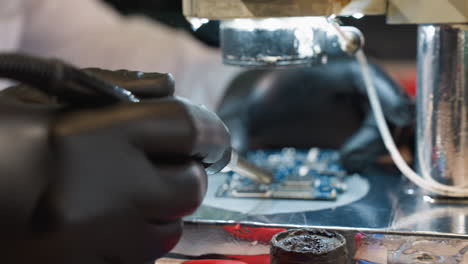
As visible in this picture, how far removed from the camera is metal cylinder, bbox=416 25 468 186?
3.08 ft

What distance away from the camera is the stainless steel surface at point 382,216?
0.82m

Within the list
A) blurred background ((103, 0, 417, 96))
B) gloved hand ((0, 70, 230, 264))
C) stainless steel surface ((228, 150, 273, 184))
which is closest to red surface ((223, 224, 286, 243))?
stainless steel surface ((228, 150, 273, 184))

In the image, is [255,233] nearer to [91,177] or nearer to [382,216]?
[382,216]

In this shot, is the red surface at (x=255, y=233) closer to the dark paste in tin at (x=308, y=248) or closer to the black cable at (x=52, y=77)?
the dark paste in tin at (x=308, y=248)

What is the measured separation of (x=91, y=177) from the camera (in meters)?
0.53

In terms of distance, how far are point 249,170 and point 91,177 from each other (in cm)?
49

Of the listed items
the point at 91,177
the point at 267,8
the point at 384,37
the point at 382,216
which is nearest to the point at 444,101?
the point at 382,216

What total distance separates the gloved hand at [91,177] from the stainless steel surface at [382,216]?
29 cm

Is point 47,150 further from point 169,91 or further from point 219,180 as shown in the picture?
point 219,180

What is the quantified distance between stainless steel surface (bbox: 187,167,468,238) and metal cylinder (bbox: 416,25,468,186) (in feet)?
0.21

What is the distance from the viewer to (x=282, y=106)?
1.59 meters

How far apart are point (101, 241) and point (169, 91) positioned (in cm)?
20

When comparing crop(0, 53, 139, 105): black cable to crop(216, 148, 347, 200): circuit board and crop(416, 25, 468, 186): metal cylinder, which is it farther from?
crop(416, 25, 468, 186): metal cylinder

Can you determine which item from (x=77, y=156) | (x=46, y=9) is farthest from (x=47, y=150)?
(x=46, y=9)
